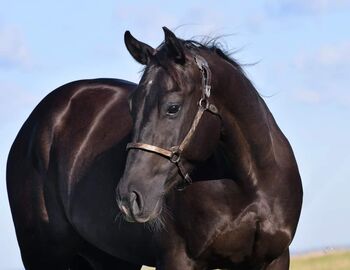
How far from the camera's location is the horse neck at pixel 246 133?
21.0ft

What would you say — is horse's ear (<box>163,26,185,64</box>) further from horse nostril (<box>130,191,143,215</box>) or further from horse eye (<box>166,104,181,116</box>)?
horse nostril (<box>130,191,143,215</box>)

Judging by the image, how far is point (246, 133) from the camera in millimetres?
6508

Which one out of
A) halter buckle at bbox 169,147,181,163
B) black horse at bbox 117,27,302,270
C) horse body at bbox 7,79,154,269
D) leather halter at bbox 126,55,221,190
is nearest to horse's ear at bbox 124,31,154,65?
black horse at bbox 117,27,302,270

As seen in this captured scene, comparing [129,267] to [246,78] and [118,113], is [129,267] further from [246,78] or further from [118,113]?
[246,78]

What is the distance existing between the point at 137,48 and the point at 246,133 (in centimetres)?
91

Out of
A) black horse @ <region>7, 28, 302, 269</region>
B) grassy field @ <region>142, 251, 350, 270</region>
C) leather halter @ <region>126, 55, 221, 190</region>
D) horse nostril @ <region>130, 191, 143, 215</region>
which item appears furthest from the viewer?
grassy field @ <region>142, 251, 350, 270</region>

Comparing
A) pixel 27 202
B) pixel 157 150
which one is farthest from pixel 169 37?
pixel 27 202

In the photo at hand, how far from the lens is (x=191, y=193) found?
21.7ft

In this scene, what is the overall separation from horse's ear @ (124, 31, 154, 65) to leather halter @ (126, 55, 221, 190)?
330 mm

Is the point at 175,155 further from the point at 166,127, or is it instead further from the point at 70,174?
the point at 70,174

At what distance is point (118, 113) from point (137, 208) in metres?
2.39

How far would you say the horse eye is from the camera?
19.4 ft

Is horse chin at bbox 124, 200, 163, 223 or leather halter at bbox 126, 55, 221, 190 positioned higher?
leather halter at bbox 126, 55, 221, 190

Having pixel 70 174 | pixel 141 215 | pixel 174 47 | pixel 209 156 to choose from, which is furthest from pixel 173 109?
pixel 70 174
